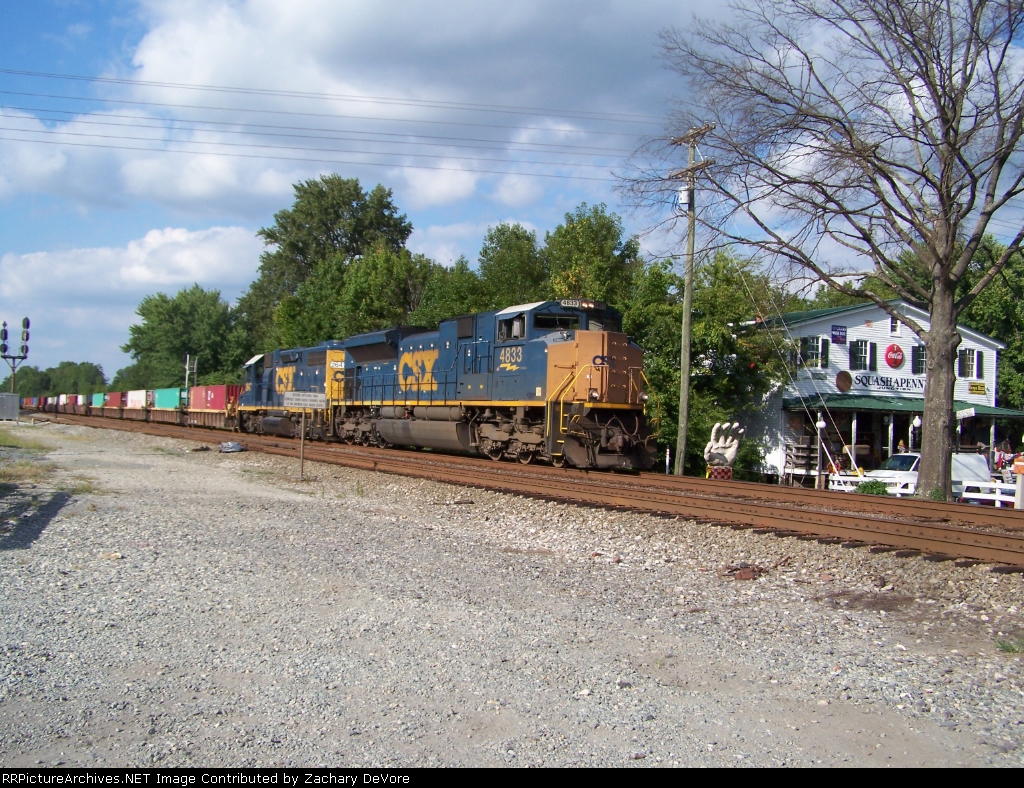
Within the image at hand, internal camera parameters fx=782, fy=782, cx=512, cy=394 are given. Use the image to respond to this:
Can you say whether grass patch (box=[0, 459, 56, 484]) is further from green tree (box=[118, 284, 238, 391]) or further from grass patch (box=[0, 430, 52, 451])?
green tree (box=[118, 284, 238, 391])

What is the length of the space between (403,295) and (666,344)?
22677 mm

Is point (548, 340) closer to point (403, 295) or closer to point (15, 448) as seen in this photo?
point (15, 448)

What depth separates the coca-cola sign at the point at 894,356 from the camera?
99.0ft

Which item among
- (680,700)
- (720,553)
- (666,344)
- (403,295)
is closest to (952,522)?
(720,553)

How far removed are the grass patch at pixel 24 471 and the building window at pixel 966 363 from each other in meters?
32.0

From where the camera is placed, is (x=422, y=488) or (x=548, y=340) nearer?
(x=422, y=488)

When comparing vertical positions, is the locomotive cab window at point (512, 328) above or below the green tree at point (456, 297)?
below

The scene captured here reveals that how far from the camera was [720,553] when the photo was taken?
29.6ft

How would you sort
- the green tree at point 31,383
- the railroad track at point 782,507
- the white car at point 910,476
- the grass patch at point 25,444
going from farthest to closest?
the green tree at point 31,383
the grass patch at point 25,444
the white car at point 910,476
the railroad track at point 782,507

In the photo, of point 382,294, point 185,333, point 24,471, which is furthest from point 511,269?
point 185,333

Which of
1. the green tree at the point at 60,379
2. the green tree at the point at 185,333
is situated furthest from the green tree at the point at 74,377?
the green tree at the point at 185,333

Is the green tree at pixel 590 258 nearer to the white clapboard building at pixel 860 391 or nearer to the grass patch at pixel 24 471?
the white clapboard building at pixel 860 391

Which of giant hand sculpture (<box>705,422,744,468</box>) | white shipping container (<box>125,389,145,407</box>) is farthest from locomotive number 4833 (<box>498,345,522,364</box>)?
white shipping container (<box>125,389,145,407</box>)

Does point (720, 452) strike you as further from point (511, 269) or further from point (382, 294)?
point (382, 294)
